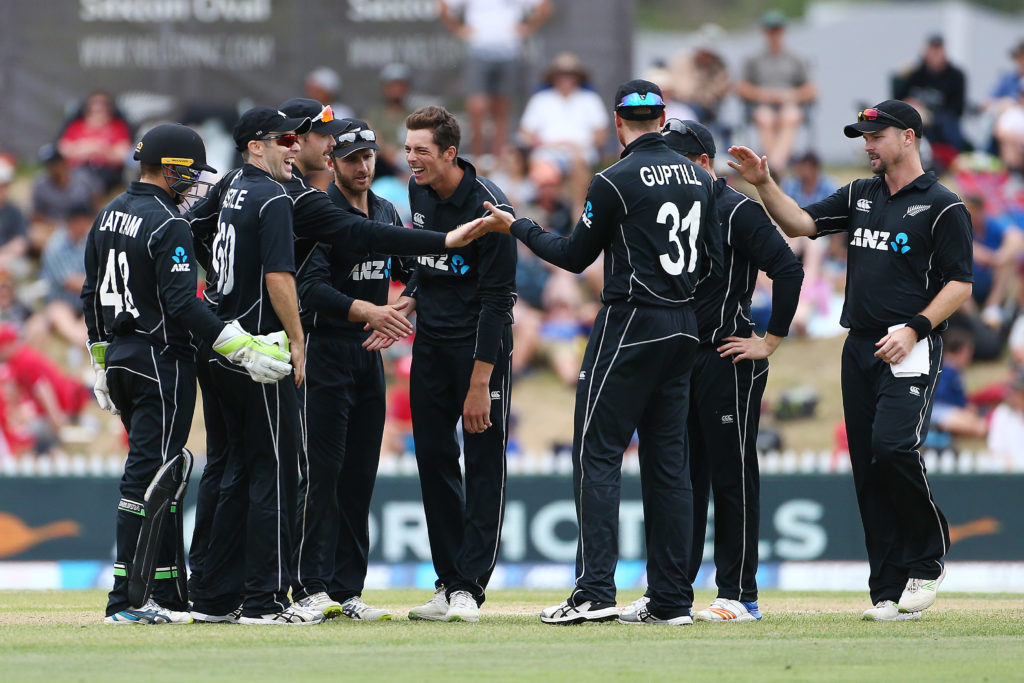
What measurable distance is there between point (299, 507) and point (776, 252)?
288 cm

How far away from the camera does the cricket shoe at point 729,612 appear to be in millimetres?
7801

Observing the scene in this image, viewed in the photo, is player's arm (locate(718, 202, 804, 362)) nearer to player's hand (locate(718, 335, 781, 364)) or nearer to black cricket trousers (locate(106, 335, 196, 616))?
player's hand (locate(718, 335, 781, 364))

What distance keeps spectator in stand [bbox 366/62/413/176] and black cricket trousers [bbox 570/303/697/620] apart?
35.0 ft

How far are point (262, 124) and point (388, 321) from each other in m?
1.19

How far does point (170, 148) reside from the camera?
300 inches

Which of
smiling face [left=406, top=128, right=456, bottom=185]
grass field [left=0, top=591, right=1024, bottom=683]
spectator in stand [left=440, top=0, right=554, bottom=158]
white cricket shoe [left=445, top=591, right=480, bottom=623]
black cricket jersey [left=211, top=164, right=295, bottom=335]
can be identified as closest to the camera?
grass field [left=0, top=591, right=1024, bottom=683]

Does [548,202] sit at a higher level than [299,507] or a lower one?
higher

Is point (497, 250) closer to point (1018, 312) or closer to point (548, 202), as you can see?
point (548, 202)

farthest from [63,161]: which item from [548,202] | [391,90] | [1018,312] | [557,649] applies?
[557,649]

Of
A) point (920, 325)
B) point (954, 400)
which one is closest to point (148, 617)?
point (920, 325)

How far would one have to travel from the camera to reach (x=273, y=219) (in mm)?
7293

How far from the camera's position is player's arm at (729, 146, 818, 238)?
7867mm

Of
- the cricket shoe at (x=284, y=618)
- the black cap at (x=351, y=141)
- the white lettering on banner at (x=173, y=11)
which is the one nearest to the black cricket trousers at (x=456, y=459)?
the cricket shoe at (x=284, y=618)

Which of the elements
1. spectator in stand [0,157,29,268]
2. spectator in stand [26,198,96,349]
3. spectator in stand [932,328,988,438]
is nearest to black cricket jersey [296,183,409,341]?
spectator in stand [932,328,988,438]
